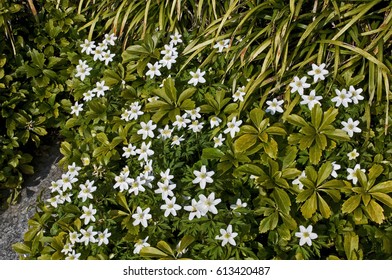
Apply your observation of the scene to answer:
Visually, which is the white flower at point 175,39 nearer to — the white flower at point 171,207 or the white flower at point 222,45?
the white flower at point 222,45

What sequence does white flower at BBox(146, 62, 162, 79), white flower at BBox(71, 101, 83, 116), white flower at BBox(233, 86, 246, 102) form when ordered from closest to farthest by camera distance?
white flower at BBox(233, 86, 246, 102)
white flower at BBox(146, 62, 162, 79)
white flower at BBox(71, 101, 83, 116)

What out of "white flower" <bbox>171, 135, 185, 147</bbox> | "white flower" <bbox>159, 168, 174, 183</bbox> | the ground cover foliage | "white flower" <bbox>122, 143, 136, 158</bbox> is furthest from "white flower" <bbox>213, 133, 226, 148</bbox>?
"white flower" <bbox>122, 143, 136, 158</bbox>

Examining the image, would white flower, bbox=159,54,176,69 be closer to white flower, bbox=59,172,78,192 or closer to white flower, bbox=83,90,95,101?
white flower, bbox=83,90,95,101

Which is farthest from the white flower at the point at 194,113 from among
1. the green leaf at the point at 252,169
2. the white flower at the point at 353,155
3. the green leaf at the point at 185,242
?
the white flower at the point at 353,155

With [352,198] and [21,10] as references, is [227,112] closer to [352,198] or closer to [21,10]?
[352,198]

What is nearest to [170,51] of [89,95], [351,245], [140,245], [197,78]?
[197,78]
